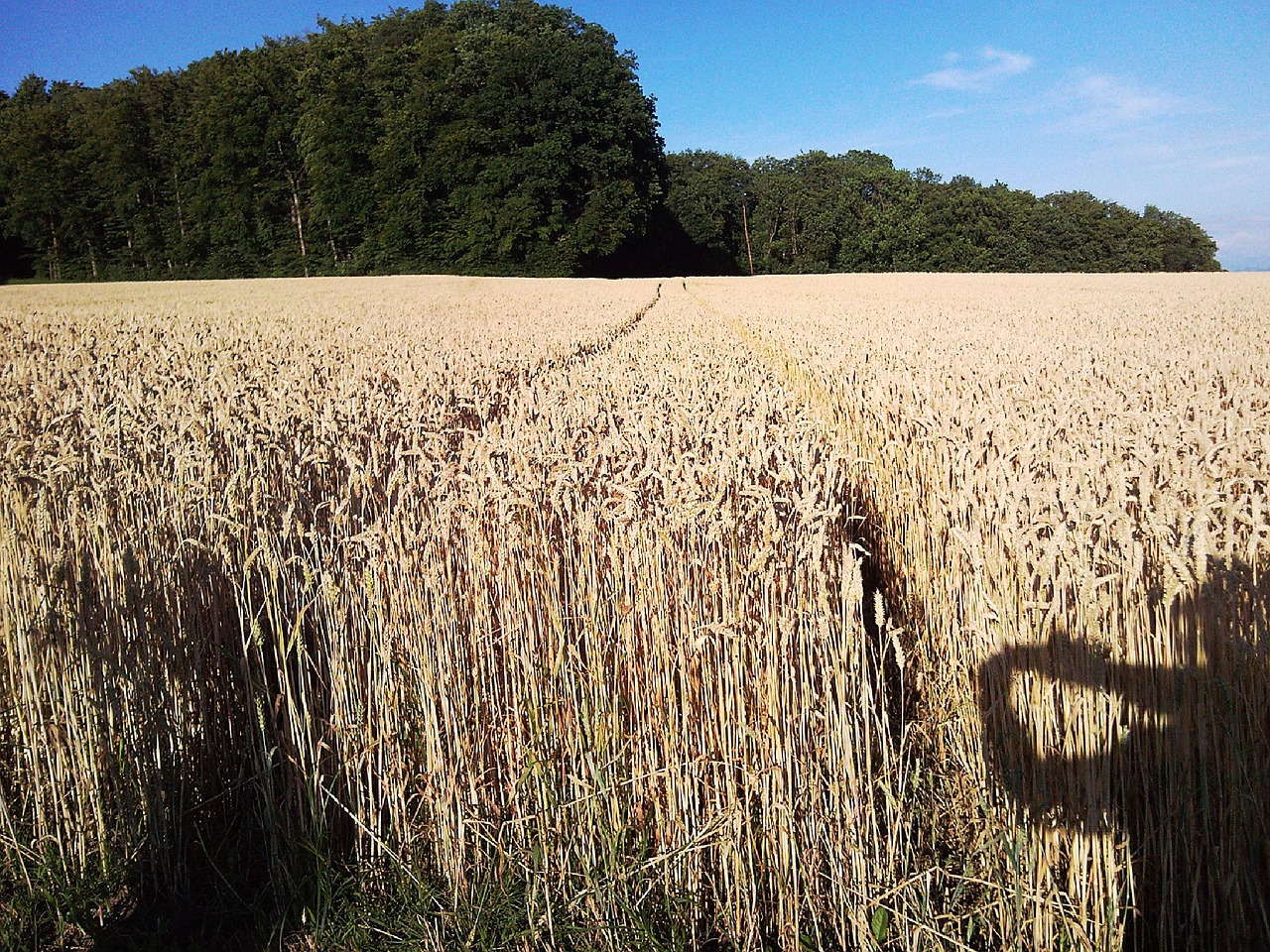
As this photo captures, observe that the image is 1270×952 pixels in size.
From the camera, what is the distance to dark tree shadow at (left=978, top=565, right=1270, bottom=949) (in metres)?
1.99

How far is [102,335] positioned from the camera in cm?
1151

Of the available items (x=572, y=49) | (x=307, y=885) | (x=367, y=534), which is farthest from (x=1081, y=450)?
(x=572, y=49)

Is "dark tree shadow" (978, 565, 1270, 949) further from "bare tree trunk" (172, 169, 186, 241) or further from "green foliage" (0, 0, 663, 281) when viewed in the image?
"bare tree trunk" (172, 169, 186, 241)

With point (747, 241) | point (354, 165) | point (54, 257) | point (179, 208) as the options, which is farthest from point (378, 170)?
point (747, 241)

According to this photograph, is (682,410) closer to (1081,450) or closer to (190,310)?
(1081,450)

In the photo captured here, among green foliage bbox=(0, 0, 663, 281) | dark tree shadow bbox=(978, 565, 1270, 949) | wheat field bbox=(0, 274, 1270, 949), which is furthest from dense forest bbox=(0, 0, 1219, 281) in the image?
dark tree shadow bbox=(978, 565, 1270, 949)

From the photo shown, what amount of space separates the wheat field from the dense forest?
149 feet

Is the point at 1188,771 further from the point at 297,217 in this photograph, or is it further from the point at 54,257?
the point at 54,257

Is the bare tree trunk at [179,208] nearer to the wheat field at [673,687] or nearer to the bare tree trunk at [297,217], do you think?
the bare tree trunk at [297,217]

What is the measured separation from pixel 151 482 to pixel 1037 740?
3.31 m

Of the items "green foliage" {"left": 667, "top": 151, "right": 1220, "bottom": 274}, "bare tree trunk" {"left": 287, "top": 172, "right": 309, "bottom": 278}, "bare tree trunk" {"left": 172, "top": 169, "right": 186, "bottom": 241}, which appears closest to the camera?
"bare tree trunk" {"left": 287, "top": 172, "right": 309, "bottom": 278}

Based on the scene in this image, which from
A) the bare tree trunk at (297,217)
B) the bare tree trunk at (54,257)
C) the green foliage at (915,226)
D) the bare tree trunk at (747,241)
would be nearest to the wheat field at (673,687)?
the bare tree trunk at (297,217)

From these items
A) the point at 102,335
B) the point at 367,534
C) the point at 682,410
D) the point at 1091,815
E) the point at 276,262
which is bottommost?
the point at 1091,815

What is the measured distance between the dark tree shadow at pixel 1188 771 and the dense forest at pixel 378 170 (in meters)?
46.8
